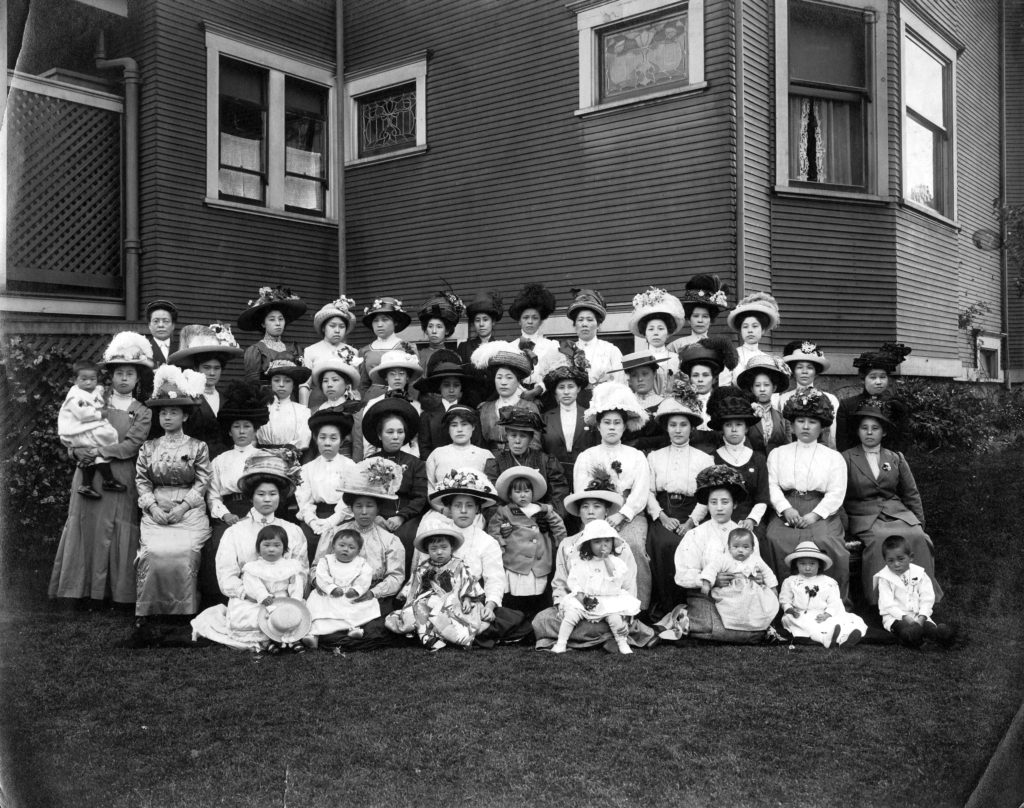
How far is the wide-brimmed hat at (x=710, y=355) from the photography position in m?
6.75

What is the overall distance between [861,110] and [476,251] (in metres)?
4.41

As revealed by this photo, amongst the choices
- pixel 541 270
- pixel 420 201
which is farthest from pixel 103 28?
pixel 541 270

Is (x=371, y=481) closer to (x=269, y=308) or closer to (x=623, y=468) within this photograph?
(x=623, y=468)

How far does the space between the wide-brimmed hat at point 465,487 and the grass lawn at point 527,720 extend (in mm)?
1021

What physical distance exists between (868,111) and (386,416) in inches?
221

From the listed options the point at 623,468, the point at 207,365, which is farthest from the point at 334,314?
the point at 623,468

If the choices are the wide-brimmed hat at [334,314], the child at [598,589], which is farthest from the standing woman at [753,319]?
the wide-brimmed hat at [334,314]

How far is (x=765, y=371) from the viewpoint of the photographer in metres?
6.57

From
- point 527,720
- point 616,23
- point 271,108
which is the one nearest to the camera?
point 527,720

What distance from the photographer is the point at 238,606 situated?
5.48m

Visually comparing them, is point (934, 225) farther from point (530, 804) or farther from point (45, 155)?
point (45, 155)

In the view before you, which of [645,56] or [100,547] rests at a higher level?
[645,56]

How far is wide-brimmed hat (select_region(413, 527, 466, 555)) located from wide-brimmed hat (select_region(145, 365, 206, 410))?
1.90 meters

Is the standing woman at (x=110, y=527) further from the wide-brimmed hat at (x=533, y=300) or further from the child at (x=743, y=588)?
the child at (x=743, y=588)
